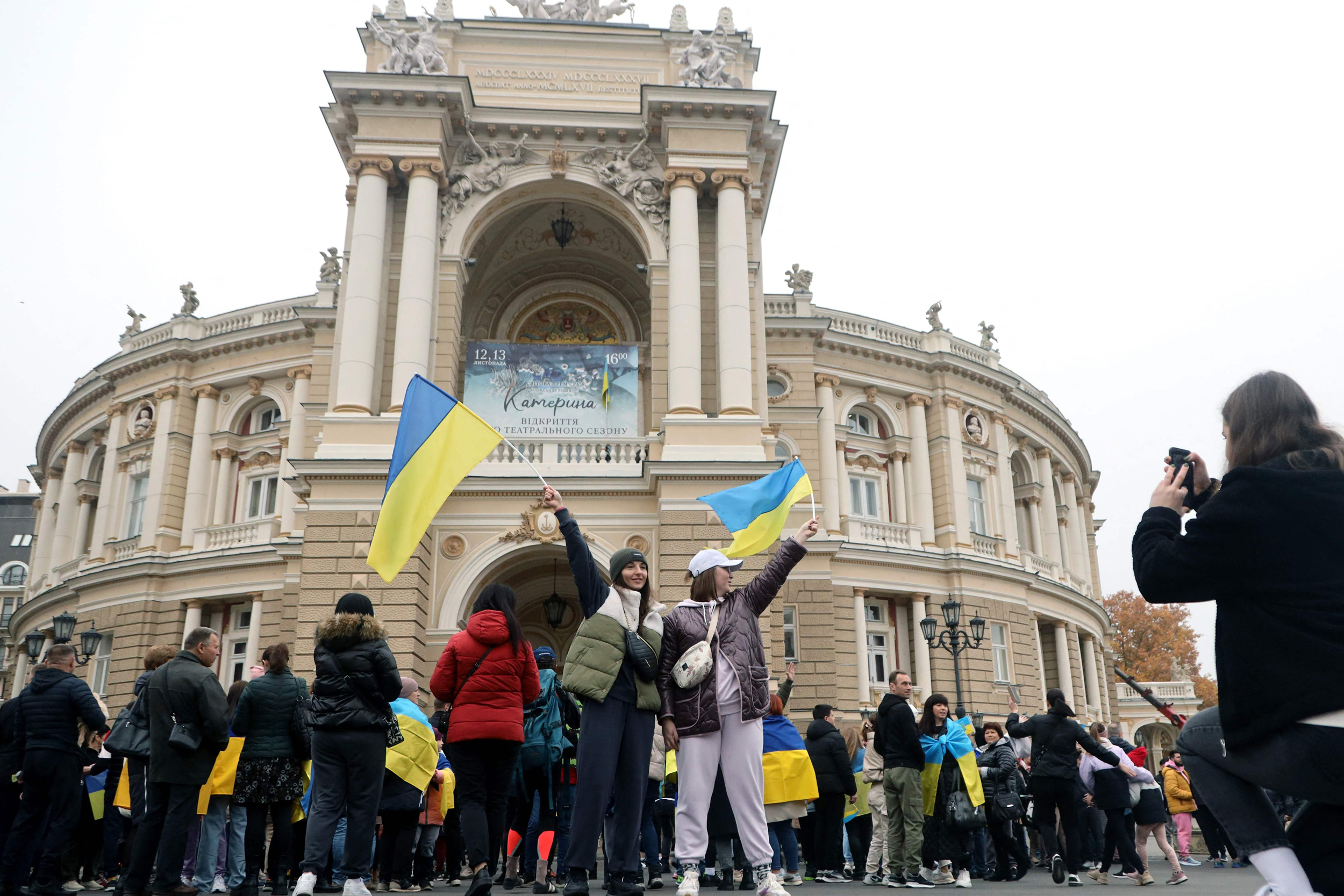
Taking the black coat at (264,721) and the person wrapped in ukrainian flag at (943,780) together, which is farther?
the person wrapped in ukrainian flag at (943,780)

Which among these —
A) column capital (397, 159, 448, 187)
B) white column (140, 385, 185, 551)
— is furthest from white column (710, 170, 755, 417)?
white column (140, 385, 185, 551)

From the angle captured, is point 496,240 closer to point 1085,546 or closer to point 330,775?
point 330,775

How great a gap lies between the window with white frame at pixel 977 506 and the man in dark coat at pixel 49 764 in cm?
2992

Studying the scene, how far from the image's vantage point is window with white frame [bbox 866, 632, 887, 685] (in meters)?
31.1

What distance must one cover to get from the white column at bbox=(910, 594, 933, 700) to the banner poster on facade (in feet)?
46.4

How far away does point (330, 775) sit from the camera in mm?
6680

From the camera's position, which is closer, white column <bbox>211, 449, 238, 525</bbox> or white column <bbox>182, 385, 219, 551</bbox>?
white column <bbox>182, 385, 219, 551</bbox>

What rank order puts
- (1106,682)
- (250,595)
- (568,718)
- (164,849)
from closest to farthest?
(164,849), (568,718), (250,595), (1106,682)

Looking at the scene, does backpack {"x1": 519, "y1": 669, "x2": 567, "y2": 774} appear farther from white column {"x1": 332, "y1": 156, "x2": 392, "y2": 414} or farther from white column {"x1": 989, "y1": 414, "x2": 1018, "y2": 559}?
white column {"x1": 989, "y1": 414, "x2": 1018, "y2": 559}

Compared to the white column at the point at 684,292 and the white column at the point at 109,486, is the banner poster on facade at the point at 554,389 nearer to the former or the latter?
the white column at the point at 684,292

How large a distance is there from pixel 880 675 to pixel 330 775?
26.3m

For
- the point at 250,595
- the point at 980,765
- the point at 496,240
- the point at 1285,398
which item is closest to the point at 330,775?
the point at 1285,398

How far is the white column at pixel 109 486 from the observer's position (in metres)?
33.0

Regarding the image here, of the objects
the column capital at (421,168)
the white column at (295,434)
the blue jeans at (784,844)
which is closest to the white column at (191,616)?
the white column at (295,434)
